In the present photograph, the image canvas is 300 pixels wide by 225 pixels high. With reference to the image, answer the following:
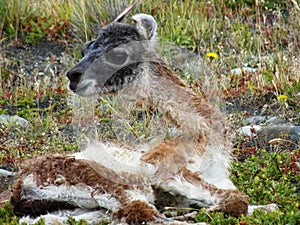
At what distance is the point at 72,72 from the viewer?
5969mm

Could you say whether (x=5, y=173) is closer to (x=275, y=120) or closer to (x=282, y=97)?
(x=275, y=120)

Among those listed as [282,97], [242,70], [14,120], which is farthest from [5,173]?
[242,70]

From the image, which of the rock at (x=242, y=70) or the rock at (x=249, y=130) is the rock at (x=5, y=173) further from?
the rock at (x=242, y=70)

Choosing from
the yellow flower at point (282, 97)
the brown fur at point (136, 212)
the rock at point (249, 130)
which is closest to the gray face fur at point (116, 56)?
the brown fur at point (136, 212)

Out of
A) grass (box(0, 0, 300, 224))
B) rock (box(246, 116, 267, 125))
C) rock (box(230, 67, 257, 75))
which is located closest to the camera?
grass (box(0, 0, 300, 224))

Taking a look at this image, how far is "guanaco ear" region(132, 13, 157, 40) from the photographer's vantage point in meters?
6.04

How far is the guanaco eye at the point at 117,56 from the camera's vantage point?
6.07 metres

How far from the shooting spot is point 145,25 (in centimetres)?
608

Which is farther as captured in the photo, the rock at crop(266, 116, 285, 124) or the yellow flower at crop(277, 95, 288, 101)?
the yellow flower at crop(277, 95, 288, 101)

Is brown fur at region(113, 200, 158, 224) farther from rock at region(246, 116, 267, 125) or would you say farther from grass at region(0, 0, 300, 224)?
rock at region(246, 116, 267, 125)

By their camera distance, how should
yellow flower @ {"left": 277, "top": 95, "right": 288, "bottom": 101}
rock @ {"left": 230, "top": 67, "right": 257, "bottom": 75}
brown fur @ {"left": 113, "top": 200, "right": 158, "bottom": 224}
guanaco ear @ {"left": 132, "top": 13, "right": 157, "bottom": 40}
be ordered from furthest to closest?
rock @ {"left": 230, "top": 67, "right": 257, "bottom": 75} → yellow flower @ {"left": 277, "top": 95, "right": 288, "bottom": 101} → guanaco ear @ {"left": 132, "top": 13, "right": 157, "bottom": 40} → brown fur @ {"left": 113, "top": 200, "right": 158, "bottom": 224}

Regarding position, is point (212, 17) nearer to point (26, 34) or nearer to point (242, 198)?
point (26, 34)

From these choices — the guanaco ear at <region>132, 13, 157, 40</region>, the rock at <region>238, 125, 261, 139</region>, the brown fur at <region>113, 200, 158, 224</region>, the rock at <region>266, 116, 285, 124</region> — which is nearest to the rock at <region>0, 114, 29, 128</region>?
the rock at <region>238, 125, 261, 139</region>

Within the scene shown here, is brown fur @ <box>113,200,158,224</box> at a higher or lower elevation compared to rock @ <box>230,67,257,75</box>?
higher
